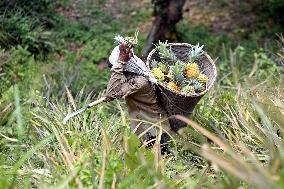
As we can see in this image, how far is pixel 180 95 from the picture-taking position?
484 cm

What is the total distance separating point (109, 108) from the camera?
677 cm

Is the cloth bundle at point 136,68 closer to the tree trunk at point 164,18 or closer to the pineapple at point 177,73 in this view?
the pineapple at point 177,73

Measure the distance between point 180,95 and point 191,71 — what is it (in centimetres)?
37

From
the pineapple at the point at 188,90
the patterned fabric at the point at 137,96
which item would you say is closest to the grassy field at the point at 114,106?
the patterned fabric at the point at 137,96

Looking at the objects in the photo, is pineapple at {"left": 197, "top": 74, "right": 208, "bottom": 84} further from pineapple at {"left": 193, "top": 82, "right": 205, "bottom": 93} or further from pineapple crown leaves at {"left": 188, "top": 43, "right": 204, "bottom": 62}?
pineapple crown leaves at {"left": 188, "top": 43, "right": 204, "bottom": 62}

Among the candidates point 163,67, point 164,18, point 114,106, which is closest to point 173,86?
point 163,67

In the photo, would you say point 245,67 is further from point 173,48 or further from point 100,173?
point 100,173

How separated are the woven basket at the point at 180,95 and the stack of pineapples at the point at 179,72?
55 mm

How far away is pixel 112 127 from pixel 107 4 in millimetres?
7823

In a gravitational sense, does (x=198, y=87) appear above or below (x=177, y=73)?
below

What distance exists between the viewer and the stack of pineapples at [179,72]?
500 cm

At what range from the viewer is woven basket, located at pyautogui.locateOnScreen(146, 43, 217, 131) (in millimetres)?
4895

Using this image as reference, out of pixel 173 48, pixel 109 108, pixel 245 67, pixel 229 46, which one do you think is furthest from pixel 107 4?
pixel 173 48

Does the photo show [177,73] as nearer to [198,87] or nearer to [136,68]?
[198,87]
